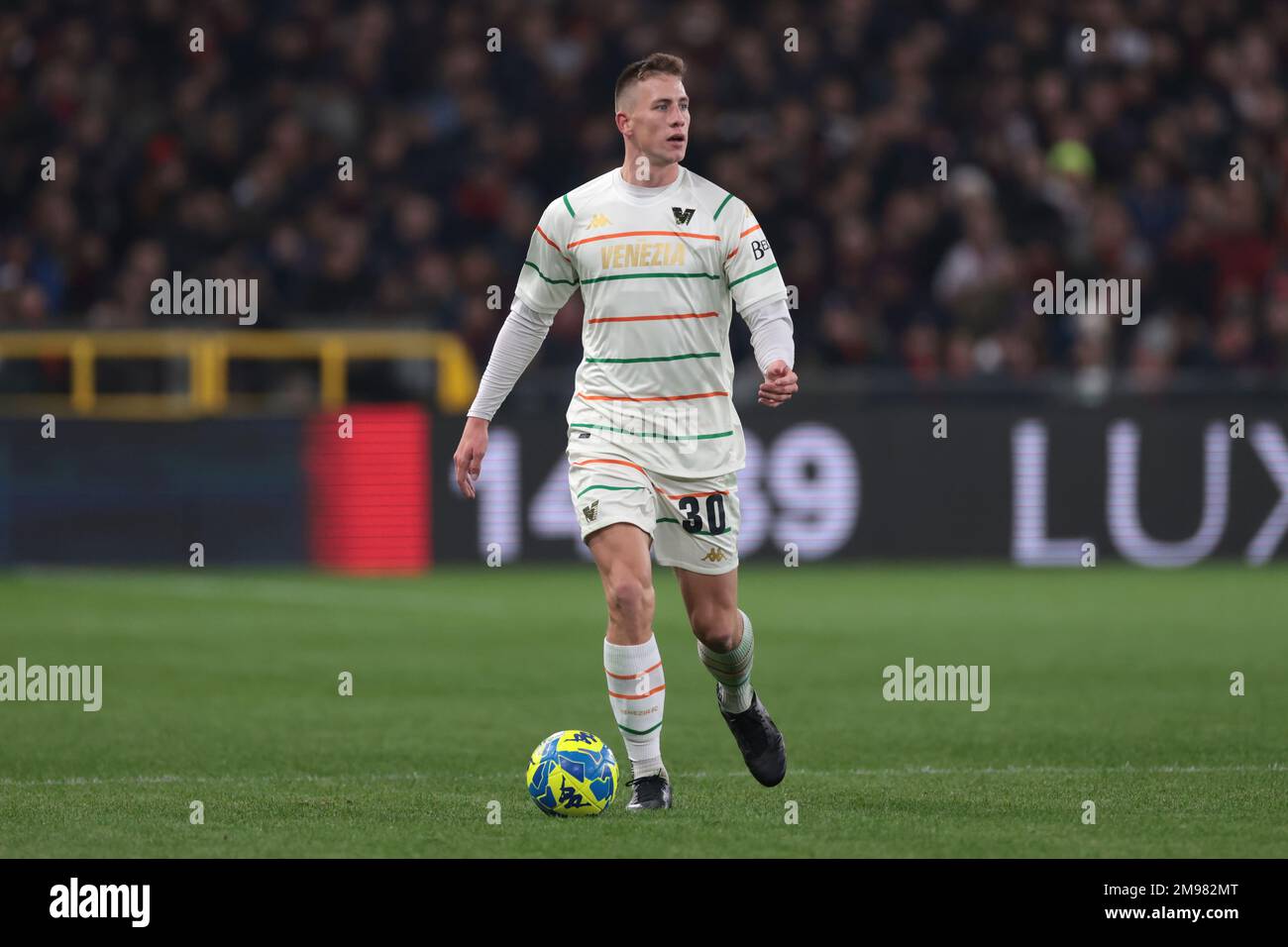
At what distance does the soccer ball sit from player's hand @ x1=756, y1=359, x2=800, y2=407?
1.28 metres

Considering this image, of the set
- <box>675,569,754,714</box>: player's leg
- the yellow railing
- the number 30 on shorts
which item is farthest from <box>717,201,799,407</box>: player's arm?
the yellow railing

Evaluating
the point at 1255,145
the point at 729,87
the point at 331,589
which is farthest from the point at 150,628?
the point at 1255,145

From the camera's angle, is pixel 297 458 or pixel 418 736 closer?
pixel 418 736

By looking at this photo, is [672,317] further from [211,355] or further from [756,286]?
[211,355]

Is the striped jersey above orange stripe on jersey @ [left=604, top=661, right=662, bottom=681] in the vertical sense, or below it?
above

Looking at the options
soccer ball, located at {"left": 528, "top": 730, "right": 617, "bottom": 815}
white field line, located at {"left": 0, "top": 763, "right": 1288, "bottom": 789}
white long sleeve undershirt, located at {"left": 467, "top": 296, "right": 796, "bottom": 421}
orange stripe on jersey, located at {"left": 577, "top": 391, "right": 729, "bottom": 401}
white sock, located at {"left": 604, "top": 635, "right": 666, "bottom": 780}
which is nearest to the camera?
soccer ball, located at {"left": 528, "top": 730, "right": 617, "bottom": 815}

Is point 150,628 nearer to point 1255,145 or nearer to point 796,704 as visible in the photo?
→ point 796,704

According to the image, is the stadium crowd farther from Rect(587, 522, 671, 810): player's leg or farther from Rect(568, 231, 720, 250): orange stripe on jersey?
Rect(587, 522, 671, 810): player's leg

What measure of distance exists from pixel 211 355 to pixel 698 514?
1093cm

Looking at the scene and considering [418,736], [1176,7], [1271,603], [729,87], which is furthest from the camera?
[1176,7]

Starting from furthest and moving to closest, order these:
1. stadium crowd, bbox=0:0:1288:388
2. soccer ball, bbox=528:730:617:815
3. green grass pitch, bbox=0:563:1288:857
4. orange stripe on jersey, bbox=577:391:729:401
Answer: stadium crowd, bbox=0:0:1288:388
orange stripe on jersey, bbox=577:391:729:401
soccer ball, bbox=528:730:617:815
green grass pitch, bbox=0:563:1288:857

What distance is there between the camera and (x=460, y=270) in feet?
63.3

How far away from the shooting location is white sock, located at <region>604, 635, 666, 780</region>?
7.20m

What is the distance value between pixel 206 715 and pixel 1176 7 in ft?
50.9
